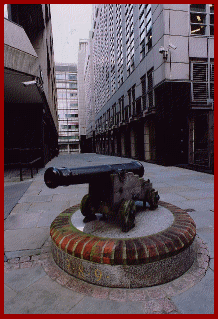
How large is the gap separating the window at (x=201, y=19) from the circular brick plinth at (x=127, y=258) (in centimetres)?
1272

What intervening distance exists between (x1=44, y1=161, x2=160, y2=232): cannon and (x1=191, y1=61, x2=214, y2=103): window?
33.7 ft

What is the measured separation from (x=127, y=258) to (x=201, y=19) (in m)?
14.0

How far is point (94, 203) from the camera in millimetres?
2734

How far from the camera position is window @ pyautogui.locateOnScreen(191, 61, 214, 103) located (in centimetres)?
1095

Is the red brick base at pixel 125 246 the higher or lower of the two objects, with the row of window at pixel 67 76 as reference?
lower

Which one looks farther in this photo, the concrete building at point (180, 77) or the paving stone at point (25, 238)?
the concrete building at point (180, 77)

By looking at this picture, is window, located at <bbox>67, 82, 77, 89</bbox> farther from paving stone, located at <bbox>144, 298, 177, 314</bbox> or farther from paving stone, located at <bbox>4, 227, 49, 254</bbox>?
paving stone, located at <bbox>144, 298, 177, 314</bbox>

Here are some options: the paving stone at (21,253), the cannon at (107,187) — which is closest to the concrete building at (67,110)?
the paving stone at (21,253)

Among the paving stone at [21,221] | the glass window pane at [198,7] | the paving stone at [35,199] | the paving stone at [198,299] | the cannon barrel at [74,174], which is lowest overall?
the paving stone at [198,299]

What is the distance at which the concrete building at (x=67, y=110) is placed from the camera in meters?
70.8

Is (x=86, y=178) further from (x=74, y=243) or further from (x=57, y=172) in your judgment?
(x=74, y=243)

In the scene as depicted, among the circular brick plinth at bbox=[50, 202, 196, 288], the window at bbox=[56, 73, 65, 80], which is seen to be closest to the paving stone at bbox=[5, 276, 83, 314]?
the circular brick plinth at bbox=[50, 202, 196, 288]

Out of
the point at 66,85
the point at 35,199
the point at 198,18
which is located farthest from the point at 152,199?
the point at 66,85

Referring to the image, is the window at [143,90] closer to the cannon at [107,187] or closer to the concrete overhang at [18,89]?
the concrete overhang at [18,89]
